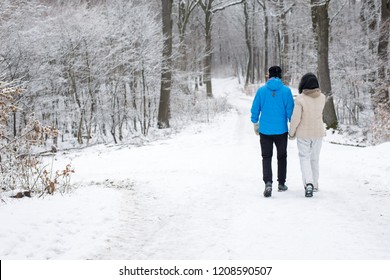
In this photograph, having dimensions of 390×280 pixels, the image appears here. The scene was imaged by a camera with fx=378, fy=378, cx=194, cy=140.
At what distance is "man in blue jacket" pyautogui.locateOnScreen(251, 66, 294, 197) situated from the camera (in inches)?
237

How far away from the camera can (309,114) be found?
5.96 m

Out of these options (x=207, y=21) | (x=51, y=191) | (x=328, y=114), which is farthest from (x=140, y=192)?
(x=207, y=21)

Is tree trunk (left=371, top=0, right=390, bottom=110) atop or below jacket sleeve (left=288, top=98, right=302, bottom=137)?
atop

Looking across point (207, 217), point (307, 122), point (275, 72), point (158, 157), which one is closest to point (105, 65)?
point (158, 157)

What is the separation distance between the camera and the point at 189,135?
14320 millimetres

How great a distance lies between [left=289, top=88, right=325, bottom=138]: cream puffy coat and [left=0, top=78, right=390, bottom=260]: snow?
3.30ft

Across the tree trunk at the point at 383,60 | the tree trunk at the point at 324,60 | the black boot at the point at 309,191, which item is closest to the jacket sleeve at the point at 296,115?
the black boot at the point at 309,191

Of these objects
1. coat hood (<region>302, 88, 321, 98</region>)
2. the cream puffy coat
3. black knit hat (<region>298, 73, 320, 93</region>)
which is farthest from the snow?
black knit hat (<region>298, 73, 320, 93</region>)

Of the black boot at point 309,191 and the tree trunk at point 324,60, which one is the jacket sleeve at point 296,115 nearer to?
the black boot at point 309,191

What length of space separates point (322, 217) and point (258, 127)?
6.30ft

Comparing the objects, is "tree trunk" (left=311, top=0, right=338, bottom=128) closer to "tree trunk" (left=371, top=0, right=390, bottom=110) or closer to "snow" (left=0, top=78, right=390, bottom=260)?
"tree trunk" (left=371, top=0, right=390, bottom=110)

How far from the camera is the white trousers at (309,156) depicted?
593cm

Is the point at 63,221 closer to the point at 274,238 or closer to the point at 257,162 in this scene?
the point at 274,238

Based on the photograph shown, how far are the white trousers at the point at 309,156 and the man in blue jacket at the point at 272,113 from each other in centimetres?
29
